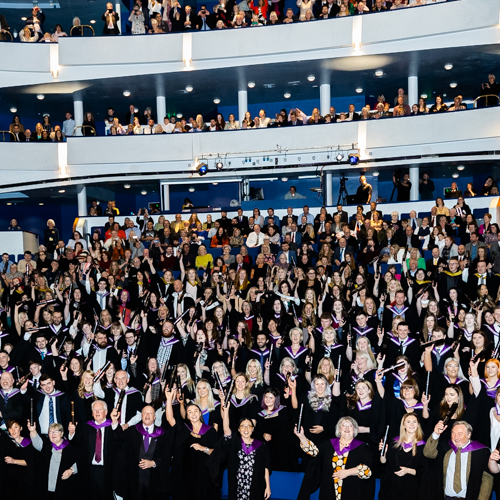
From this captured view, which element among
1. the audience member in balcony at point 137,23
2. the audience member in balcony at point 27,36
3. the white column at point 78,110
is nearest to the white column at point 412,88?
the audience member in balcony at point 137,23

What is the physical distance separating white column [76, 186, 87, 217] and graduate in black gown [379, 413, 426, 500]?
1358cm

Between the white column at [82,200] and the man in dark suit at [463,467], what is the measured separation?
550 inches

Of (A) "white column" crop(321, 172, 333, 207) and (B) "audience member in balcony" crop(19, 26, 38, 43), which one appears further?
(B) "audience member in balcony" crop(19, 26, 38, 43)

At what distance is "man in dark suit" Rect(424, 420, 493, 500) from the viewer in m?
7.03

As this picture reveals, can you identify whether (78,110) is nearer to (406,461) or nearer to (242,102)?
(242,102)

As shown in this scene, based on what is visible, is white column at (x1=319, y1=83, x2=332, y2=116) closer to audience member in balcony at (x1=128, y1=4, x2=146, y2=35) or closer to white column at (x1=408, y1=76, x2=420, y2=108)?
white column at (x1=408, y1=76, x2=420, y2=108)

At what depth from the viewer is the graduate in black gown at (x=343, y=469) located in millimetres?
7301

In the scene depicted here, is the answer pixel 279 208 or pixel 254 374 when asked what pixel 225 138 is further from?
pixel 254 374

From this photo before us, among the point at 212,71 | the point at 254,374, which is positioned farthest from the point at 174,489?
the point at 212,71

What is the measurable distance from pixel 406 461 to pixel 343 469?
1.98ft

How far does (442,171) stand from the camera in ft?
62.9

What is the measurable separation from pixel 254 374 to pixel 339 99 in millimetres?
13548

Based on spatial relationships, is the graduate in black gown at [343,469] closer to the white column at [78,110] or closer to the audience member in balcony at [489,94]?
the audience member in balcony at [489,94]

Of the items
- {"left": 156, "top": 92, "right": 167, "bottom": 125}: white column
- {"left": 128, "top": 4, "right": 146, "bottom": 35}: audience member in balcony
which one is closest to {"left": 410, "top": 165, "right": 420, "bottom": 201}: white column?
{"left": 156, "top": 92, "right": 167, "bottom": 125}: white column
